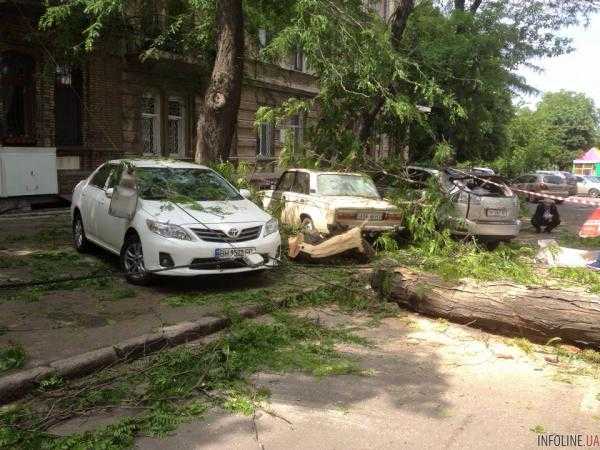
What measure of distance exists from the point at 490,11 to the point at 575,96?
61661 millimetres

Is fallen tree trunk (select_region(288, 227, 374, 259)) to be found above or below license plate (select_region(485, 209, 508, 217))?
below

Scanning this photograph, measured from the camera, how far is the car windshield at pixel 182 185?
26.0ft

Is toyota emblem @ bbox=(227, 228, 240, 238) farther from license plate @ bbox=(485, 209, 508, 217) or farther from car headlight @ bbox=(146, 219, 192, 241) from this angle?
license plate @ bbox=(485, 209, 508, 217)

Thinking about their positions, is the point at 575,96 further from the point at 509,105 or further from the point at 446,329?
the point at 446,329

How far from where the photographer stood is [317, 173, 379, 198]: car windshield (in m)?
10.7

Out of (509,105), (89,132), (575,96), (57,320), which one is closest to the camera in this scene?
(57,320)

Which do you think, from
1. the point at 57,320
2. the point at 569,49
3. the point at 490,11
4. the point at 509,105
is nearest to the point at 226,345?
the point at 57,320

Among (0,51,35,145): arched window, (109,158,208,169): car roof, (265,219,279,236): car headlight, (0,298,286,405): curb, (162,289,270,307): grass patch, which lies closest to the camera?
(0,298,286,405): curb

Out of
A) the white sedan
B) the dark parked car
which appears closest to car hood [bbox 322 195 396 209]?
the dark parked car

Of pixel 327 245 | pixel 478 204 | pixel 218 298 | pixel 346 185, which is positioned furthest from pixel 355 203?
pixel 218 298

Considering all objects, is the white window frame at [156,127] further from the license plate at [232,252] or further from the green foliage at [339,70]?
the license plate at [232,252]

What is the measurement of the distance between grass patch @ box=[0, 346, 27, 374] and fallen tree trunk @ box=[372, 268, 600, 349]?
4090 mm

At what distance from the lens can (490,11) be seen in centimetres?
2019

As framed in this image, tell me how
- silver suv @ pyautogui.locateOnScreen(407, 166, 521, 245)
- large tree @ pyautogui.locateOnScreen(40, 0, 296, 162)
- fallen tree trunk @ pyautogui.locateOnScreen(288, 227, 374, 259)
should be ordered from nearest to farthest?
fallen tree trunk @ pyautogui.locateOnScreen(288, 227, 374, 259) → silver suv @ pyautogui.locateOnScreen(407, 166, 521, 245) → large tree @ pyautogui.locateOnScreen(40, 0, 296, 162)
